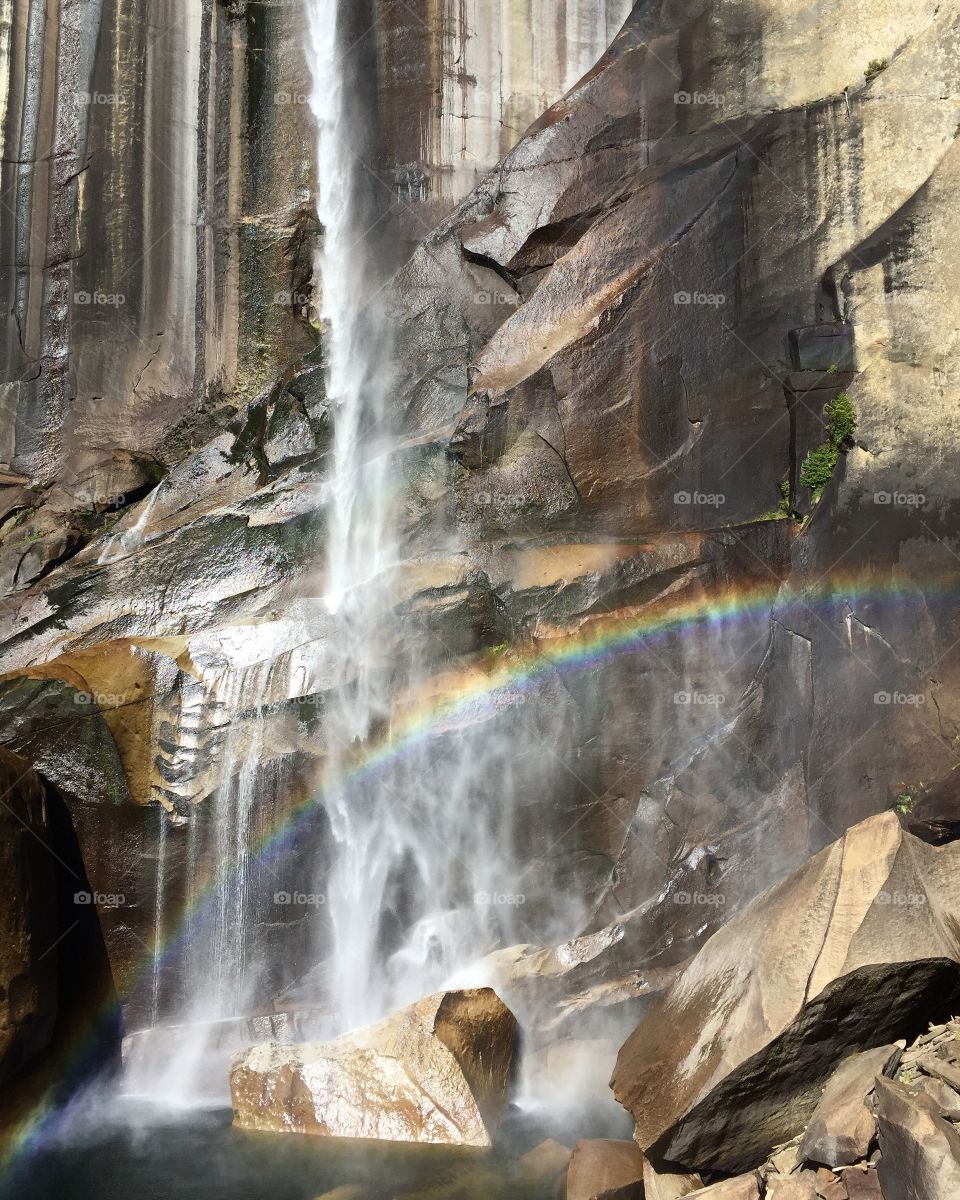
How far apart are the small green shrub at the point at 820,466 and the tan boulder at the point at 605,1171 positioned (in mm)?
6054

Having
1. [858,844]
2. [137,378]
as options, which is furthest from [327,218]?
[858,844]

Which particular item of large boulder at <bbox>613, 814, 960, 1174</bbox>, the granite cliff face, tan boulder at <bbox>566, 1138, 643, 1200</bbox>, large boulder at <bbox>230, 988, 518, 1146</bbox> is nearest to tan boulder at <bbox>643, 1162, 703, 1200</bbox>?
large boulder at <bbox>613, 814, 960, 1174</bbox>

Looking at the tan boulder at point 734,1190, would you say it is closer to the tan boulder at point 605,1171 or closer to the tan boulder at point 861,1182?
the tan boulder at point 861,1182

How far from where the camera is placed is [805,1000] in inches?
283

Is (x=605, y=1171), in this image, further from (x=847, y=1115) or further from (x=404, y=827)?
(x=404, y=827)

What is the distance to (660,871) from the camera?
1079 cm

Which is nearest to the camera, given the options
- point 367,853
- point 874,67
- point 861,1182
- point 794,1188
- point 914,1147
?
point 914,1147

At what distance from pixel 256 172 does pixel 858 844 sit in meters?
12.1

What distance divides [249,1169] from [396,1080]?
122cm

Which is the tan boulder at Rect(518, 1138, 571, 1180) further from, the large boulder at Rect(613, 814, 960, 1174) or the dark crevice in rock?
the dark crevice in rock

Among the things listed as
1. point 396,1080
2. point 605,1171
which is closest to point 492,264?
point 396,1080

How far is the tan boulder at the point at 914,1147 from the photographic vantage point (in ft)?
19.2

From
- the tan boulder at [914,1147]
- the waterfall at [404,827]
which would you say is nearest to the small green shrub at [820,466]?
the waterfall at [404,827]

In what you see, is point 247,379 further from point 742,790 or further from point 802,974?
point 802,974
